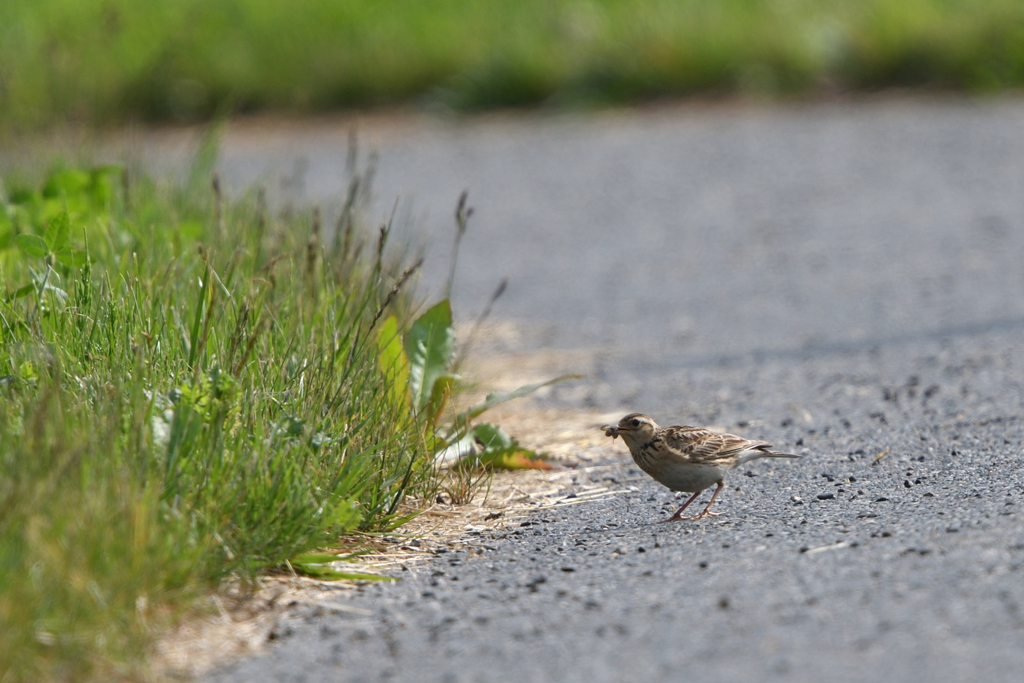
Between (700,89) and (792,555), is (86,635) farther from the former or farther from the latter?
(700,89)

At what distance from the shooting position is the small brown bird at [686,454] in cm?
451

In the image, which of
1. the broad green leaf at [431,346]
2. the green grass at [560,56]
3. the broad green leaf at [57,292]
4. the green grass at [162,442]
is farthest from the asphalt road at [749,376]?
the broad green leaf at [57,292]

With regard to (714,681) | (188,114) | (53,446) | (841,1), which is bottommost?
(714,681)

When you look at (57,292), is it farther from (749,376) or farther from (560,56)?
(560,56)

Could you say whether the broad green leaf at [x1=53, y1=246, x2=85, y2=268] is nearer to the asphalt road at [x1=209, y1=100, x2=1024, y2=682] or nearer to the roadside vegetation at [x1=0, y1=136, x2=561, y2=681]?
the roadside vegetation at [x1=0, y1=136, x2=561, y2=681]

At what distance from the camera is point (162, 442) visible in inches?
147

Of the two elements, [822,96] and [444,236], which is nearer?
[444,236]

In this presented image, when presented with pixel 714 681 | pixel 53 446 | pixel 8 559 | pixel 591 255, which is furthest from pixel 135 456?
pixel 591 255

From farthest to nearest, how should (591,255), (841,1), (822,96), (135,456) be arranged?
(841,1) → (822,96) → (591,255) → (135,456)

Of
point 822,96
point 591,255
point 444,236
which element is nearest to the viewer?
point 591,255

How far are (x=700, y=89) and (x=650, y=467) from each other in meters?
9.97

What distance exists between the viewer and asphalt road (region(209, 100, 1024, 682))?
321 centimetres

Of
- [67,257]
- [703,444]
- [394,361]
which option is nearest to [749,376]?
[703,444]

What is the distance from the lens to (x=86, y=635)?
304cm
